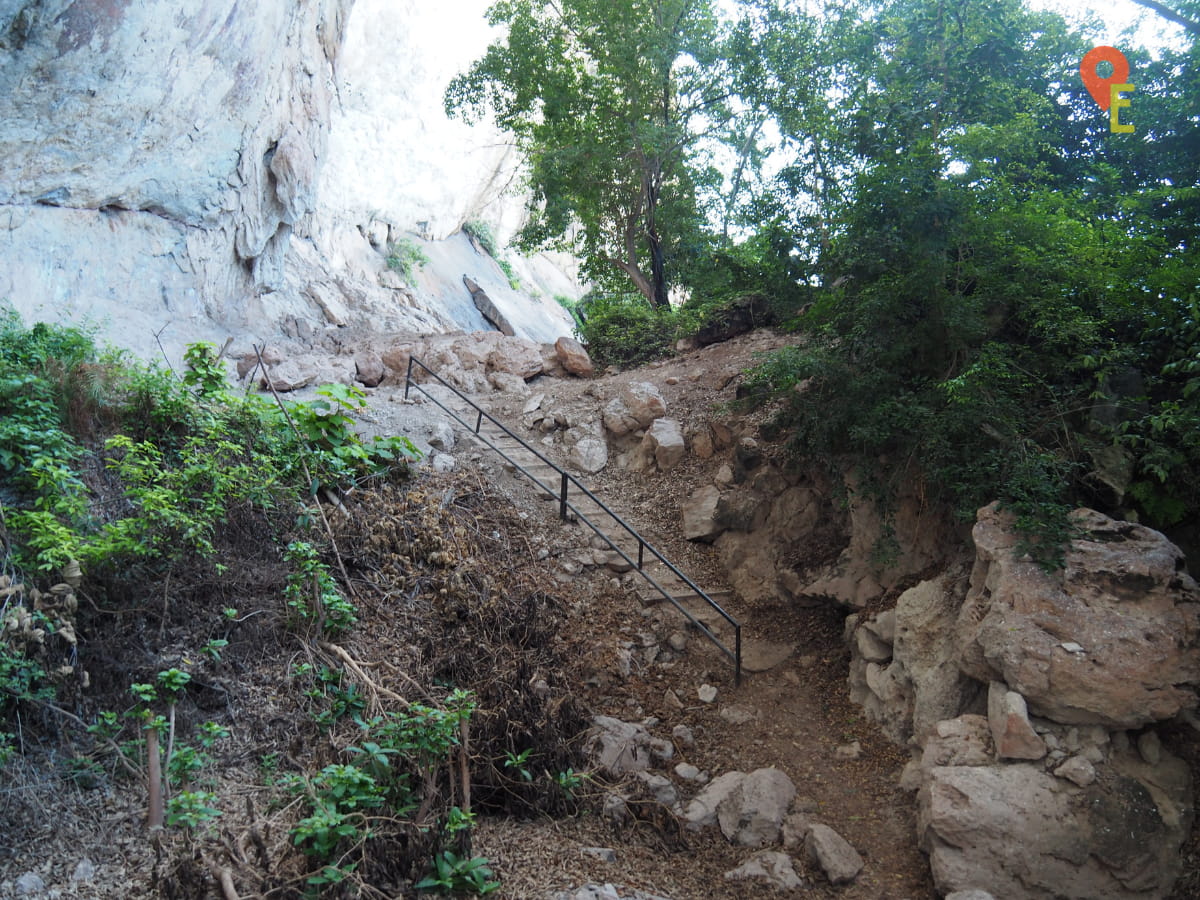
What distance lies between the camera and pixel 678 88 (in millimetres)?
13867

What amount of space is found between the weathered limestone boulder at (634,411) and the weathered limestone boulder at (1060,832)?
19.3ft

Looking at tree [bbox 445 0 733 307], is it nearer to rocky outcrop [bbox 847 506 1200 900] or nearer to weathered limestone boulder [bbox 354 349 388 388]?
weathered limestone boulder [bbox 354 349 388 388]

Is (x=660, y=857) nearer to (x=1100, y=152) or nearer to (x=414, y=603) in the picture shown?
(x=414, y=603)

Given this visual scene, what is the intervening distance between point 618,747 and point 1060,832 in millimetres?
2710

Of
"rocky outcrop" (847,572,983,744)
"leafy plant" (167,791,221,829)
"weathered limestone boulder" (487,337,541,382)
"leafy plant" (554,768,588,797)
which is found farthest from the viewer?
"weathered limestone boulder" (487,337,541,382)

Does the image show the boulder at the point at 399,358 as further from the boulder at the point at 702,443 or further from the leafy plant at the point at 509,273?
the leafy plant at the point at 509,273

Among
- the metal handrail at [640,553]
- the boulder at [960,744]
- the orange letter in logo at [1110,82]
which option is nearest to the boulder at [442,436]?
the metal handrail at [640,553]

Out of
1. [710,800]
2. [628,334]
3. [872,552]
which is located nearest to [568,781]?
[710,800]

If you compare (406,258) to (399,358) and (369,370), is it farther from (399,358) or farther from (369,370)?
(369,370)

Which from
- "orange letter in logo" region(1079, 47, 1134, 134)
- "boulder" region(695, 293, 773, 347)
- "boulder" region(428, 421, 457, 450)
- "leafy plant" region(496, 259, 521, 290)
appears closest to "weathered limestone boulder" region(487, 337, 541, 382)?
"boulder" region(695, 293, 773, 347)

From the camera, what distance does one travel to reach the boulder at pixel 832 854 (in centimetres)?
467

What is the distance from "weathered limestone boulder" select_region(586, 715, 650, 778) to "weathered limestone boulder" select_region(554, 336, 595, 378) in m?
7.49

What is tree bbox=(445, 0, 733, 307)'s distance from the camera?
13273mm

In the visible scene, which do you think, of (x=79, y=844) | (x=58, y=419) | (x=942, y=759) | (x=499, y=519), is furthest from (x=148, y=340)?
(x=942, y=759)
